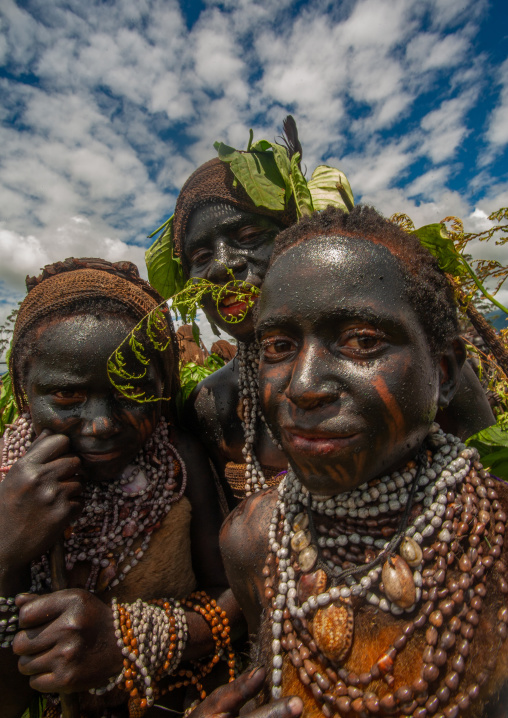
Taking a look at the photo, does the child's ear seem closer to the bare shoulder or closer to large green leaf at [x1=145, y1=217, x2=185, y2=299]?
the bare shoulder

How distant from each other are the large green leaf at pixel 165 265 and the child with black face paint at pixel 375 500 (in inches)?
49.8

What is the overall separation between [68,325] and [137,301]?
330 millimetres

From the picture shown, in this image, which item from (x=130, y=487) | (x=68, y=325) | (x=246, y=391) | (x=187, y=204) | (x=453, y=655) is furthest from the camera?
(x=246, y=391)

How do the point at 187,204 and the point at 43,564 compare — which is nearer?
the point at 43,564

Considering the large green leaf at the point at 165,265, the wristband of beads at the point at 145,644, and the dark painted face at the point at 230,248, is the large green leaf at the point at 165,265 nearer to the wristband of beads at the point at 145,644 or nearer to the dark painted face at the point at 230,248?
the dark painted face at the point at 230,248

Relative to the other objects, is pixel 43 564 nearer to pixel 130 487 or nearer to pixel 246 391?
pixel 130 487

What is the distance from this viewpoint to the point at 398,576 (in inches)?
47.1

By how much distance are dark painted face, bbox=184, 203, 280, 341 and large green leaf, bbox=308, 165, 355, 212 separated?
244mm

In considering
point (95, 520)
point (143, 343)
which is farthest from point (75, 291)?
point (95, 520)

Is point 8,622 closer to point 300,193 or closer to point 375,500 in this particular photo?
point 375,500

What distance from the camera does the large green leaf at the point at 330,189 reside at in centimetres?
207

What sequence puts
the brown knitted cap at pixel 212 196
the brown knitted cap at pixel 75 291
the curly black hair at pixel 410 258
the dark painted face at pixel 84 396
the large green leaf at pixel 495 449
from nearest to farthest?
the curly black hair at pixel 410 258 < the large green leaf at pixel 495 449 < the dark painted face at pixel 84 396 < the brown knitted cap at pixel 75 291 < the brown knitted cap at pixel 212 196

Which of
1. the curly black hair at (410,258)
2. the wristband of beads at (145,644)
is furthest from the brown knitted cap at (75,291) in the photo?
the wristband of beads at (145,644)

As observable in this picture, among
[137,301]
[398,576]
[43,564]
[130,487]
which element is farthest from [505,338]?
[43,564]
